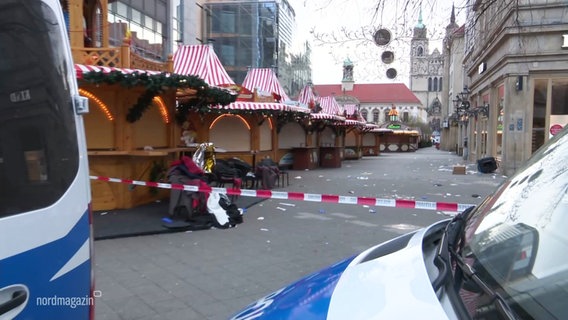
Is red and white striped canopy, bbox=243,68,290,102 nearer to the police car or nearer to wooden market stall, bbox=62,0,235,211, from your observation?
wooden market stall, bbox=62,0,235,211

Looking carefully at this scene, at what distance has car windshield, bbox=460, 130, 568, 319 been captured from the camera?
4.03 feet

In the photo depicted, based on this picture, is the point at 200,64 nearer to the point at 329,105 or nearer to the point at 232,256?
the point at 232,256

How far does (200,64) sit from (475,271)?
1490 cm

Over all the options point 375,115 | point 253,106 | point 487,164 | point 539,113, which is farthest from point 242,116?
point 375,115

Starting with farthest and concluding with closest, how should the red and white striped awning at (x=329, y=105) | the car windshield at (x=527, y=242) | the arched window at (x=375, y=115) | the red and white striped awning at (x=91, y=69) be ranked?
1. the arched window at (x=375, y=115)
2. the red and white striped awning at (x=329, y=105)
3. the red and white striped awning at (x=91, y=69)
4. the car windshield at (x=527, y=242)

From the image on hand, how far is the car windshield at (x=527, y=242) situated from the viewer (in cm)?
123

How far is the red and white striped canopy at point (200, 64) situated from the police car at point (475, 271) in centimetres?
1353

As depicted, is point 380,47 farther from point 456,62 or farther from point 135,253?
point 456,62

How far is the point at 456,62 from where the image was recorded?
140 ft

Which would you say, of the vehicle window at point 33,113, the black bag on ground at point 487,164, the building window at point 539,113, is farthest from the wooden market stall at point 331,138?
the vehicle window at point 33,113

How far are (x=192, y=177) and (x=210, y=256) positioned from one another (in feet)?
8.17

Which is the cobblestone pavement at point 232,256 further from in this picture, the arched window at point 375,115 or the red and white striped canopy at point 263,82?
the arched window at point 375,115

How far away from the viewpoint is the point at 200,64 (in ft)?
50.8

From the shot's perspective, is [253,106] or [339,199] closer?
[339,199]
